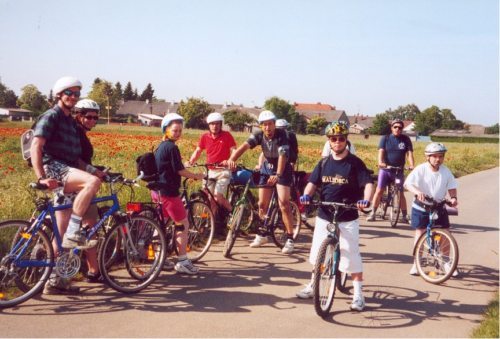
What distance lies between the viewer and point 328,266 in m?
4.84

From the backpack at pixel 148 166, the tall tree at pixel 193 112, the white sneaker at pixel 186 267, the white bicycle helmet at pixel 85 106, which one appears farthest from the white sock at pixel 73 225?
the tall tree at pixel 193 112

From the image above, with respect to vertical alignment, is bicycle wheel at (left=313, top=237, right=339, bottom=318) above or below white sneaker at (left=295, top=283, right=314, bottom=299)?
above

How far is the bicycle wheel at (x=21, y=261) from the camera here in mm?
4465

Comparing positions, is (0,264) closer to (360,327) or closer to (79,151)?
(79,151)

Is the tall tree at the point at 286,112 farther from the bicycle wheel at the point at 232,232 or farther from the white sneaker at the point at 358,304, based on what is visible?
the white sneaker at the point at 358,304

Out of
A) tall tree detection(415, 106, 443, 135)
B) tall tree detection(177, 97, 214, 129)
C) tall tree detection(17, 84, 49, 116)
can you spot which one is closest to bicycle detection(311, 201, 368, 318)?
tall tree detection(17, 84, 49, 116)

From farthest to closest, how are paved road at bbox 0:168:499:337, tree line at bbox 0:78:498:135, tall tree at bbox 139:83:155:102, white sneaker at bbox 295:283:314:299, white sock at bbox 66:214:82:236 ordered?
tall tree at bbox 139:83:155:102
tree line at bbox 0:78:498:135
white sneaker at bbox 295:283:314:299
white sock at bbox 66:214:82:236
paved road at bbox 0:168:499:337

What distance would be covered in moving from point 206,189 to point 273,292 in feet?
7.21

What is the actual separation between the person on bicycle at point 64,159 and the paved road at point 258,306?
0.69 metres

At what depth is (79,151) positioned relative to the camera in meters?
4.98

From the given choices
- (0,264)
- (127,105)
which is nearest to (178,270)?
(0,264)

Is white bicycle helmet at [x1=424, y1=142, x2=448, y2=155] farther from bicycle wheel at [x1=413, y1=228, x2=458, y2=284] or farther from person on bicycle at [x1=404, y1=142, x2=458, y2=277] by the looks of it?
bicycle wheel at [x1=413, y1=228, x2=458, y2=284]

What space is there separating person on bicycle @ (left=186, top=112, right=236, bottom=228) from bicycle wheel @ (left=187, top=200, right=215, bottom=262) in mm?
376

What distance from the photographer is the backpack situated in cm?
548
